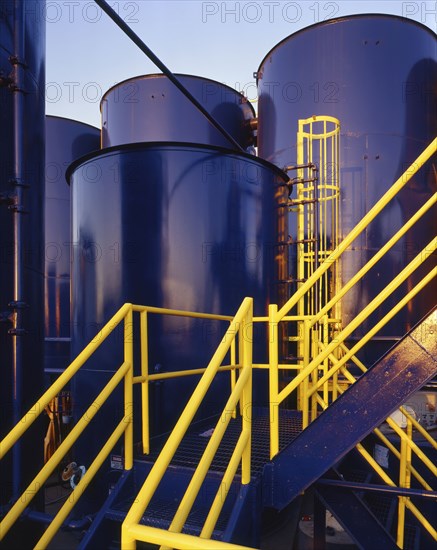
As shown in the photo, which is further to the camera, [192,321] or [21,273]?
[192,321]


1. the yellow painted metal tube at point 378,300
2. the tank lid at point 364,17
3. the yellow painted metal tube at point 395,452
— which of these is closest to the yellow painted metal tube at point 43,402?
the yellow painted metal tube at point 378,300

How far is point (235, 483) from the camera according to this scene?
3389mm

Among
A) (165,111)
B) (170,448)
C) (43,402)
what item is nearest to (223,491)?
(170,448)

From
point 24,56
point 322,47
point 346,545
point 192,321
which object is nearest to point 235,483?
point 192,321

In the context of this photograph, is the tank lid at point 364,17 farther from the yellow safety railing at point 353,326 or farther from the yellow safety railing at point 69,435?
the yellow safety railing at point 69,435

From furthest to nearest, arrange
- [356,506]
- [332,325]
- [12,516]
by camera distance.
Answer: [332,325]
[356,506]
[12,516]

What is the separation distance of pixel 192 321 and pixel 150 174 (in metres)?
1.91

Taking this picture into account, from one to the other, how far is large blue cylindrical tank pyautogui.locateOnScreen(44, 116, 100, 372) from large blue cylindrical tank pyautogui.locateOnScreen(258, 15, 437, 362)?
20.0ft

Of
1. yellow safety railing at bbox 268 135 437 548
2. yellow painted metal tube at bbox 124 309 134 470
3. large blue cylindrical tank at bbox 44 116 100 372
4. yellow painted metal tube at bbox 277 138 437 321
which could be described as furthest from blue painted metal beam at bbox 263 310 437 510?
large blue cylindrical tank at bbox 44 116 100 372

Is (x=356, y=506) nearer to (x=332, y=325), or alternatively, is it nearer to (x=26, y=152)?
(x=332, y=325)

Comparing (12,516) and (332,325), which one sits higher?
(332,325)

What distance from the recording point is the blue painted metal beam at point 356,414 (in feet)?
10.2

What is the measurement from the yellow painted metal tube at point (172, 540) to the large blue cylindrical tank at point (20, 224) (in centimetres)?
232

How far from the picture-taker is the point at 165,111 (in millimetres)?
10375
